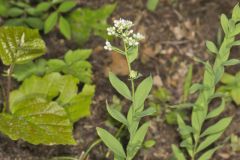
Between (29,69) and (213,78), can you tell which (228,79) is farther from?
(29,69)

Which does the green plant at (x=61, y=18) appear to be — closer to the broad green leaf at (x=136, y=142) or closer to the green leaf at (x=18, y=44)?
the green leaf at (x=18, y=44)

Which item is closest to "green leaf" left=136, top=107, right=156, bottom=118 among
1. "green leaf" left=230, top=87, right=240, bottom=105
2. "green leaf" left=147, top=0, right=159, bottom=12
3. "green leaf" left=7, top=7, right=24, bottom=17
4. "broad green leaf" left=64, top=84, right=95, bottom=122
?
"broad green leaf" left=64, top=84, right=95, bottom=122

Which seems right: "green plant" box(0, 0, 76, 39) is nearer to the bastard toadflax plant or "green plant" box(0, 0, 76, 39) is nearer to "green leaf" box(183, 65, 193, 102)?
"green leaf" box(183, 65, 193, 102)

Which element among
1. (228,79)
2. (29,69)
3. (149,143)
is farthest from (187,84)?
(29,69)

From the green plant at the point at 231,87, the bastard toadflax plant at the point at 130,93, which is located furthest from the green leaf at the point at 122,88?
the green plant at the point at 231,87

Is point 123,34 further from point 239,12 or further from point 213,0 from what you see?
point 213,0

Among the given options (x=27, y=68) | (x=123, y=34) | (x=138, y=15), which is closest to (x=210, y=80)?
(x=123, y=34)
